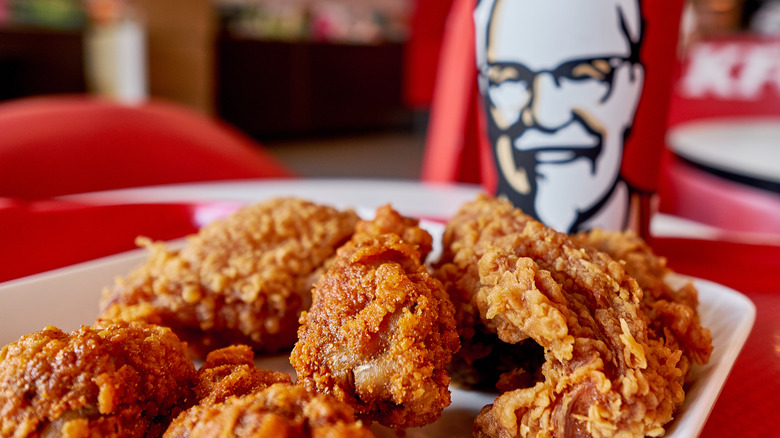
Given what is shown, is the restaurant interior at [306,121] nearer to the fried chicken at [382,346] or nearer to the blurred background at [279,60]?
the blurred background at [279,60]

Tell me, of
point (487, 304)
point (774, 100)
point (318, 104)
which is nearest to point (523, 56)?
point (487, 304)

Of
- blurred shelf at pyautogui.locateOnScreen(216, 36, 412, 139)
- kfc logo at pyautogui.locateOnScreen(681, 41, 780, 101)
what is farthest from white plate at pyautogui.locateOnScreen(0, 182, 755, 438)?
blurred shelf at pyautogui.locateOnScreen(216, 36, 412, 139)

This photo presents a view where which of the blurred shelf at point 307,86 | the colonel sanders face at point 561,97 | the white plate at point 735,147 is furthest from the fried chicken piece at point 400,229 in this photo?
the blurred shelf at point 307,86

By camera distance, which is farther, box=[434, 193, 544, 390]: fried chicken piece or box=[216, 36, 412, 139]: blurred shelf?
box=[216, 36, 412, 139]: blurred shelf

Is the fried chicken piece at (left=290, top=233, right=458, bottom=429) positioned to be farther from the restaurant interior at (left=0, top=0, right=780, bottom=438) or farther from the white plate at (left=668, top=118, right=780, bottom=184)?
the white plate at (left=668, top=118, right=780, bottom=184)

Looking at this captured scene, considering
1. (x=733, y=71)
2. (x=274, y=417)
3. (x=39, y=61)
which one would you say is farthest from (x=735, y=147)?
(x=39, y=61)
